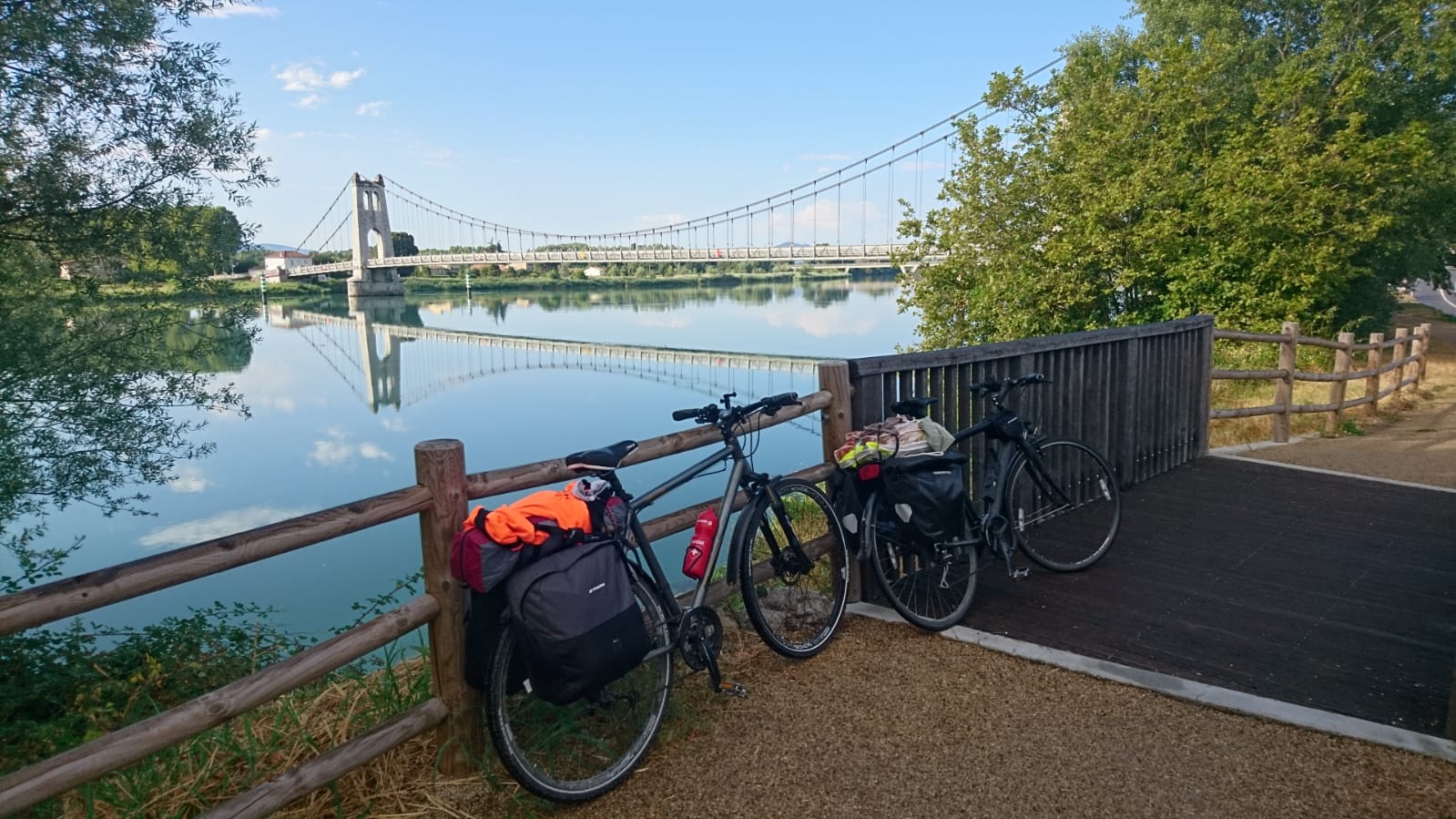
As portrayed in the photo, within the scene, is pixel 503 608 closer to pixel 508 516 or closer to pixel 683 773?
pixel 508 516

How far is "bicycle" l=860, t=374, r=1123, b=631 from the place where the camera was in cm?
391

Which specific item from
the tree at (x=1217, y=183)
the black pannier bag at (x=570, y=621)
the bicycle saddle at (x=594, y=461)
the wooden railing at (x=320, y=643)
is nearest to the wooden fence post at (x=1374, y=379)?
the tree at (x=1217, y=183)

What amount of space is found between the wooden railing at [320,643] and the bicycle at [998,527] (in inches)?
44.9

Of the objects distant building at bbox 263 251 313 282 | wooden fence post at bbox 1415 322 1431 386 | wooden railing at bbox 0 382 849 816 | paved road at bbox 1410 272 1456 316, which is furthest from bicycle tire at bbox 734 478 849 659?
paved road at bbox 1410 272 1456 316

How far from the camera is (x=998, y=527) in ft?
14.1

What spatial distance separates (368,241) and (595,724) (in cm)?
6058

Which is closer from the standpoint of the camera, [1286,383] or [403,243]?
[1286,383]

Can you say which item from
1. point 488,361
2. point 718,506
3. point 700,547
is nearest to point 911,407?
point 718,506

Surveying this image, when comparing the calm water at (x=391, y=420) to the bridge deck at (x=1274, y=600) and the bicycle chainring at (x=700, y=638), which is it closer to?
the bridge deck at (x=1274, y=600)

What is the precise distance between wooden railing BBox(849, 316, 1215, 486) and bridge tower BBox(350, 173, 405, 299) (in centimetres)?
5044

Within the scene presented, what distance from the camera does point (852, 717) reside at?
3203mm

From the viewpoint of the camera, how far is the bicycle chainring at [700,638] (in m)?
3.13

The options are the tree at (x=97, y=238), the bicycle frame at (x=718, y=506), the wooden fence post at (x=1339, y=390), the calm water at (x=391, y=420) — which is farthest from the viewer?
the calm water at (x=391, y=420)

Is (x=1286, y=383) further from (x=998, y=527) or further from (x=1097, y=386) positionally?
(x=998, y=527)
